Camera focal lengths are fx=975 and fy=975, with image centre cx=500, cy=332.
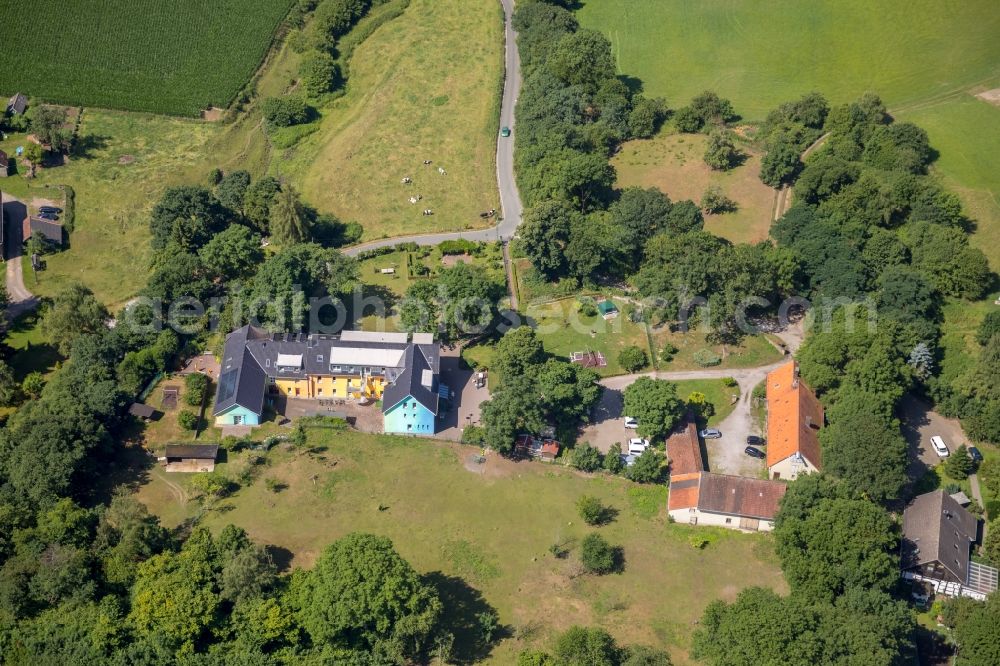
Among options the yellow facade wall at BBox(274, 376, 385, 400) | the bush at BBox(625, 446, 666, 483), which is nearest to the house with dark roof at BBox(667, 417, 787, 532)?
the bush at BBox(625, 446, 666, 483)

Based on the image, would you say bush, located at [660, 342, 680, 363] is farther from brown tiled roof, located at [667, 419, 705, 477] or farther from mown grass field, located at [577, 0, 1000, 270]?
mown grass field, located at [577, 0, 1000, 270]

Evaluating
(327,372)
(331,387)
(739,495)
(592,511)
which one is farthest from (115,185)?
(739,495)

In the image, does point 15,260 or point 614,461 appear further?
point 15,260

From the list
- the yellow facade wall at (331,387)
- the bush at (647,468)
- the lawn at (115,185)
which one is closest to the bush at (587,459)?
the bush at (647,468)

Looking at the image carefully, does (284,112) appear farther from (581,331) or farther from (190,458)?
(190,458)

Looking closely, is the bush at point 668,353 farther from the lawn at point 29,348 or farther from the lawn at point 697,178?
the lawn at point 29,348

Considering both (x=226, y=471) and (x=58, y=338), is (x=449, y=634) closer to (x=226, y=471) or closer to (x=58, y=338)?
(x=226, y=471)

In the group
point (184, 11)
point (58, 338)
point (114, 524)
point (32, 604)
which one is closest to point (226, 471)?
point (114, 524)
